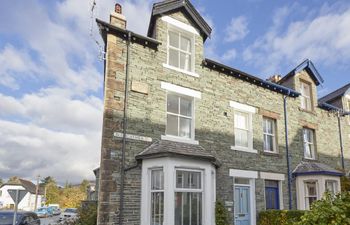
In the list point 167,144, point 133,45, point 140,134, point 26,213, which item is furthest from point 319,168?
point 26,213

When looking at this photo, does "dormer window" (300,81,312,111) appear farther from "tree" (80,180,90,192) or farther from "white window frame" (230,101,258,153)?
"tree" (80,180,90,192)

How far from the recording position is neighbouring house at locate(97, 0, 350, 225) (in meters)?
9.78

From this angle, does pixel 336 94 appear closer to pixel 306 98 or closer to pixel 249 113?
pixel 306 98

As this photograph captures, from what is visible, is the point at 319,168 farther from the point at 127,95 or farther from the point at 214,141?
the point at 127,95

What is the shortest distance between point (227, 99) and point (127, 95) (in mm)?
4904

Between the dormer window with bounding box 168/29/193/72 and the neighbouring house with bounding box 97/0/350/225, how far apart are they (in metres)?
0.04

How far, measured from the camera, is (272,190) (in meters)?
14.2

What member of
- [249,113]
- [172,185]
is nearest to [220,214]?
[172,185]

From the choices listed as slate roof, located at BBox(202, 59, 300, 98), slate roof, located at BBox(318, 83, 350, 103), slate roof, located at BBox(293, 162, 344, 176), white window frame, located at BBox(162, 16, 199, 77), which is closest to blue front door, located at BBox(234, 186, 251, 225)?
slate roof, located at BBox(293, 162, 344, 176)

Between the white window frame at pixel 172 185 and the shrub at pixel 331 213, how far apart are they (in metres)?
4.95

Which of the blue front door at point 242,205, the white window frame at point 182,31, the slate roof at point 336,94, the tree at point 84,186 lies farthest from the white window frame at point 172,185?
the tree at point 84,186

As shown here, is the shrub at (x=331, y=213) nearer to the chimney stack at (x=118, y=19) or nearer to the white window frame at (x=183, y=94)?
the white window frame at (x=183, y=94)

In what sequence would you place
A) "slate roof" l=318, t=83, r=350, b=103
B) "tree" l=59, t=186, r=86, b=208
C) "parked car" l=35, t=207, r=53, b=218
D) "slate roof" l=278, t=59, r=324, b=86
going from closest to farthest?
"slate roof" l=278, t=59, r=324, b=86 → "slate roof" l=318, t=83, r=350, b=103 → "parked car" l=35, t=207, r=53, b=218 → "tree" l=59, t=186, r=86, b=208

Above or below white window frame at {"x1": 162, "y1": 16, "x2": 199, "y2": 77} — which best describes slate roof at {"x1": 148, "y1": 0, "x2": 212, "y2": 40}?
above
